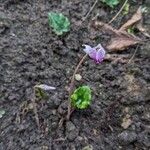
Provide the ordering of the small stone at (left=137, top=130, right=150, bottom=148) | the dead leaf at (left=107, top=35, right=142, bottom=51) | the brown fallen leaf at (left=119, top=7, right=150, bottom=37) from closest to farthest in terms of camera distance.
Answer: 1. the small stone at (left=137, top=130, right=150, bottom=148)
2. the dead leaf at (left=107, top=35, right=142, bottom=51)
3. the brown fallen leaf at (left=119, top=7, right=150, bottom=37)

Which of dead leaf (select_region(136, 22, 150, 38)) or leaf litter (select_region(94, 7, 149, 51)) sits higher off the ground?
dead leaf (select_region(136, 22, 150, 38))

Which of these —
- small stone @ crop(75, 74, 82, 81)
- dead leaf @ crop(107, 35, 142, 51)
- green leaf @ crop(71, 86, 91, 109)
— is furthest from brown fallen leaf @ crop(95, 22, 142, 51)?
green leaf @ crop(71, 86, 91, 109)

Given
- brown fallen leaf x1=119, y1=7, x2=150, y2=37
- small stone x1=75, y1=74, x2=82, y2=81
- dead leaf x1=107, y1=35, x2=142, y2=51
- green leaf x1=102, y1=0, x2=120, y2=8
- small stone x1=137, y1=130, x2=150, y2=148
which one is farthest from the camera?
green leaf x1=102, y1=0, x2=120, y2=8

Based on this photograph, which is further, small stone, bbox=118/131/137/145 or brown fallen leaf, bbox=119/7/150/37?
brown fallen leaf, bbox=119/7/150/37

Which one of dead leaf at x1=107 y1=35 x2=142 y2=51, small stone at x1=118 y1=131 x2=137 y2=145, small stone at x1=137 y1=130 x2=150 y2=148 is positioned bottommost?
small stone at x1=118 y1=131 x2=137 y2=145

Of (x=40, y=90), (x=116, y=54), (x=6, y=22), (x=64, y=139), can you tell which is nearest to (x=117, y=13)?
(x=116, y=54)

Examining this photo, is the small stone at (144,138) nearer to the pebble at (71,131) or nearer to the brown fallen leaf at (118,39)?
the pebble at (71,131)

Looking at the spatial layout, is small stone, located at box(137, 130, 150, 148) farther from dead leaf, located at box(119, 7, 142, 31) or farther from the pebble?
dead leaf, located at box(119, 7, 142, 31)

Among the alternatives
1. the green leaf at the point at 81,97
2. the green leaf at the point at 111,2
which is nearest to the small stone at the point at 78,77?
the green leaf at the point at 81,97
